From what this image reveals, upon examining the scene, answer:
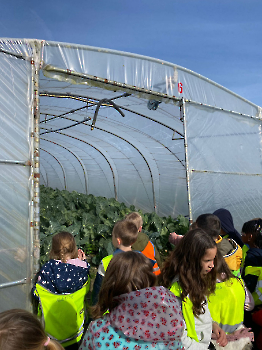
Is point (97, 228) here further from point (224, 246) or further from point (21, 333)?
point (21, 333)

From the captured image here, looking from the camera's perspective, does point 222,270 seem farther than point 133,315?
Yes

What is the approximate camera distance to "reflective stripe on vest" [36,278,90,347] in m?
2.81

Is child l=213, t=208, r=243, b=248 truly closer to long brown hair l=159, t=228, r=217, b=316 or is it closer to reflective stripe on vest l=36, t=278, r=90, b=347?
long brown hair l=159, t=228, r=217, b=316

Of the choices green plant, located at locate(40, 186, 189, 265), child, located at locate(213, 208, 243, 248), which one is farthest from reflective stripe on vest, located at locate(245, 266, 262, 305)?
green plant, located at locate(40, 186, 189, 265)

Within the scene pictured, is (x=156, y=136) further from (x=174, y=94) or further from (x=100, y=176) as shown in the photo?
(x=100, y=176)

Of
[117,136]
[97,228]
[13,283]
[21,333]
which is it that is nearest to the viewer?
[21,333]

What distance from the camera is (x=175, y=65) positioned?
6.24 m

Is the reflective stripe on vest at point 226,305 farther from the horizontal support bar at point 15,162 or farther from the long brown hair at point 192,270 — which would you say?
the horizontal support bar at point 15,162

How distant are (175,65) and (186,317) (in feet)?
17.5

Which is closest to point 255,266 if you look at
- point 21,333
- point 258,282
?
point 258,282

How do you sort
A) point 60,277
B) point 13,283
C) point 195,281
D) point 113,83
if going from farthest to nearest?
point 113,83 < point 13,283 < point 60,277 < point 195,281

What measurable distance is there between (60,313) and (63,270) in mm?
408

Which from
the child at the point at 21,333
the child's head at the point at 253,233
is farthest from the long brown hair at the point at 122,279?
the child's head at the point at 253,233

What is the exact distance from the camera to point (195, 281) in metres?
2.35
